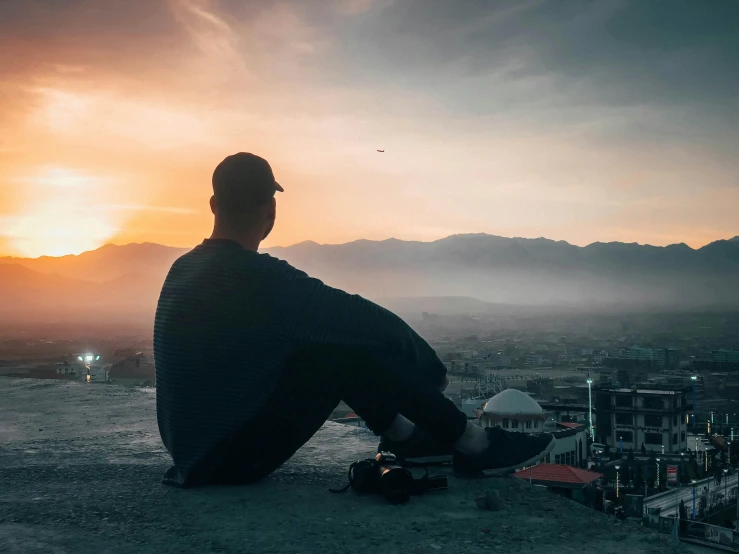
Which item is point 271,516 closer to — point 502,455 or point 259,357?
point 259,357

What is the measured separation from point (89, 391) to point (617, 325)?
5231 inches

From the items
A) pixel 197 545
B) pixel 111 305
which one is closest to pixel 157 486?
pixel 197 545

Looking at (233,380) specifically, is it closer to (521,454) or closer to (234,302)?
(234,302)

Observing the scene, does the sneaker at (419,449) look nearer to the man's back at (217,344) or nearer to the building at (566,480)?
the man's back at (217,344)

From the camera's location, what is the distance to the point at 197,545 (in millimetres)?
1782

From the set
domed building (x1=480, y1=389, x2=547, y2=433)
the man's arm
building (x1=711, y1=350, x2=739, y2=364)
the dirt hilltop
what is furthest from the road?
building (x1=711, y1=350, x2=739, y2=364)

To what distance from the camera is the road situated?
22.3 meters

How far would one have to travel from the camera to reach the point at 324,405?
2291 mm

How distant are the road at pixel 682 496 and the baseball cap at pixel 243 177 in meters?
22.3

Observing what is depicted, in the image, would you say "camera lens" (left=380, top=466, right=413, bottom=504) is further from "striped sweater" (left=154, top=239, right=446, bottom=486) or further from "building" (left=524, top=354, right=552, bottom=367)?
"building" (left=524, top=354, right=552, bottom=367)

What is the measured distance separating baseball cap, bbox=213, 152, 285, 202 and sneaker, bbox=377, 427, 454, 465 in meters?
1.01

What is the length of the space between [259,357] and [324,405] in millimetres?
286

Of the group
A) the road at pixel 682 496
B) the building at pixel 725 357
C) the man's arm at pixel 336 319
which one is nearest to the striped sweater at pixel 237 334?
the man's arm at pixel 336 319

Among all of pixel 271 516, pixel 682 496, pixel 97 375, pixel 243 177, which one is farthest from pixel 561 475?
pixel 243 177
